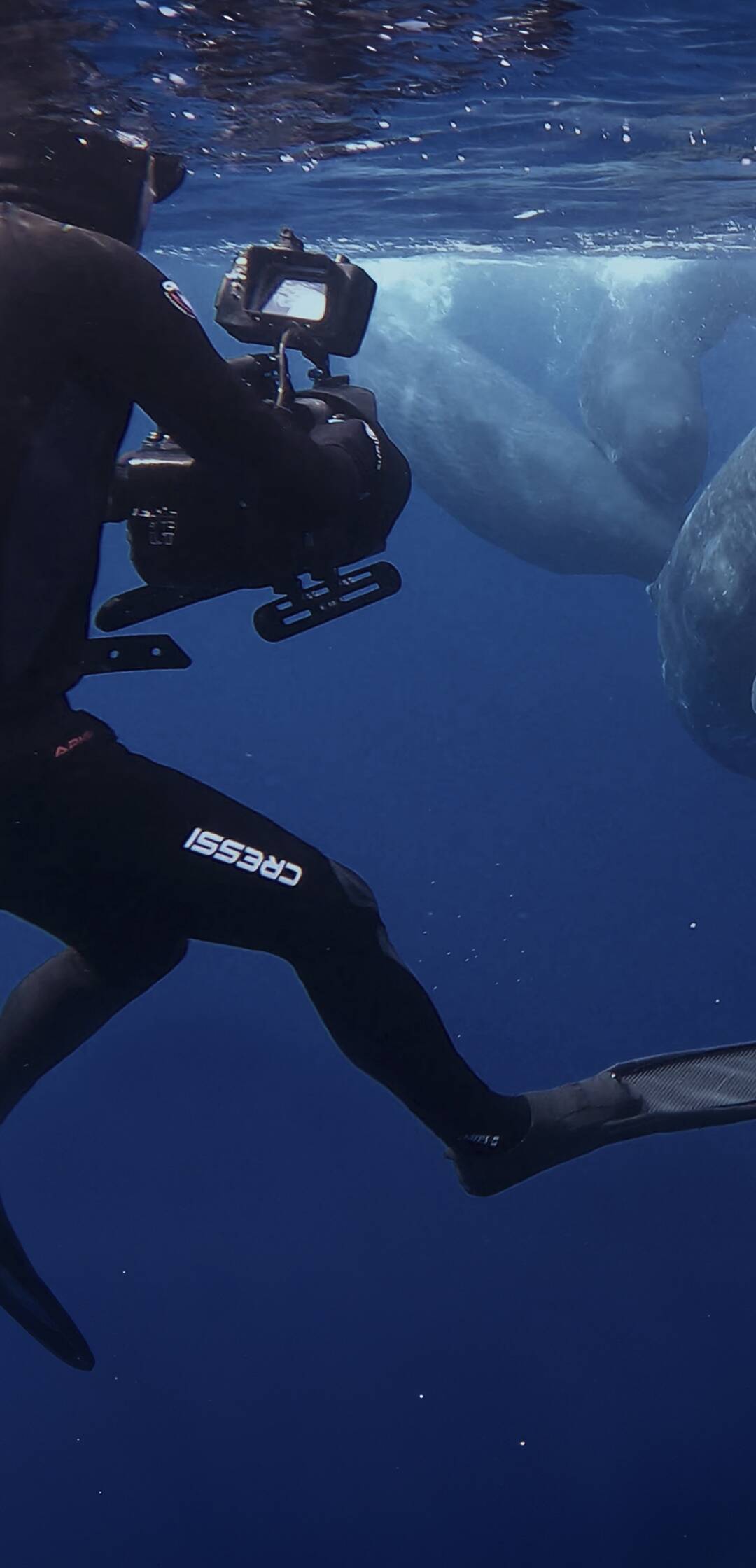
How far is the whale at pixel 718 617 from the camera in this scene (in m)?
→ 7.88

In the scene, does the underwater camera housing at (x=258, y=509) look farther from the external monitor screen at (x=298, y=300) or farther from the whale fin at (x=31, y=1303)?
the whale fin at (x=31, y=1303)

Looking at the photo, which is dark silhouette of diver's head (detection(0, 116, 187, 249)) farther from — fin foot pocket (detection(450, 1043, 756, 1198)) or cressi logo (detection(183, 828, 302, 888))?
fin foot pocket (detection(450, 1043, 756, 1198))

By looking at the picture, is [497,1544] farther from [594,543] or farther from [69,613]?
[594,543]

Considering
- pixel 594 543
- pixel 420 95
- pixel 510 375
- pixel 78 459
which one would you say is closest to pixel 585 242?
pixel 510 375

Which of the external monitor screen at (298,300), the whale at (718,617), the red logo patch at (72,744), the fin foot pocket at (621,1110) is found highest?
the external monitor screen at (298,300)

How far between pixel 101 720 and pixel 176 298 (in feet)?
3.16

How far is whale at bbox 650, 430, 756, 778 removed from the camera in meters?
7.88

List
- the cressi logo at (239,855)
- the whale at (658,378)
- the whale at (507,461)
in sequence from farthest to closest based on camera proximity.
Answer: the whale at (507,461)
the whale at (658,378)
the cressi logo at (239,855)

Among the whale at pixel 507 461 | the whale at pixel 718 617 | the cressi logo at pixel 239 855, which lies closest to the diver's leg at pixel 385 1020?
the cressi logo at pixel 239 855

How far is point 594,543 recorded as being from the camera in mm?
11555

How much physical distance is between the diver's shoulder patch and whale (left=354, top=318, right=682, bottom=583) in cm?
939

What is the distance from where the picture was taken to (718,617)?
8.34 meters

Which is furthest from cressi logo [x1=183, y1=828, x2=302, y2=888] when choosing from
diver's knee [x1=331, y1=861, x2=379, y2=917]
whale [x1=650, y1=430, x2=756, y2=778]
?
whale [x1=650, y1=430, x2=756, y2=778]

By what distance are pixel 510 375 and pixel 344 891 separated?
10.3 metres
